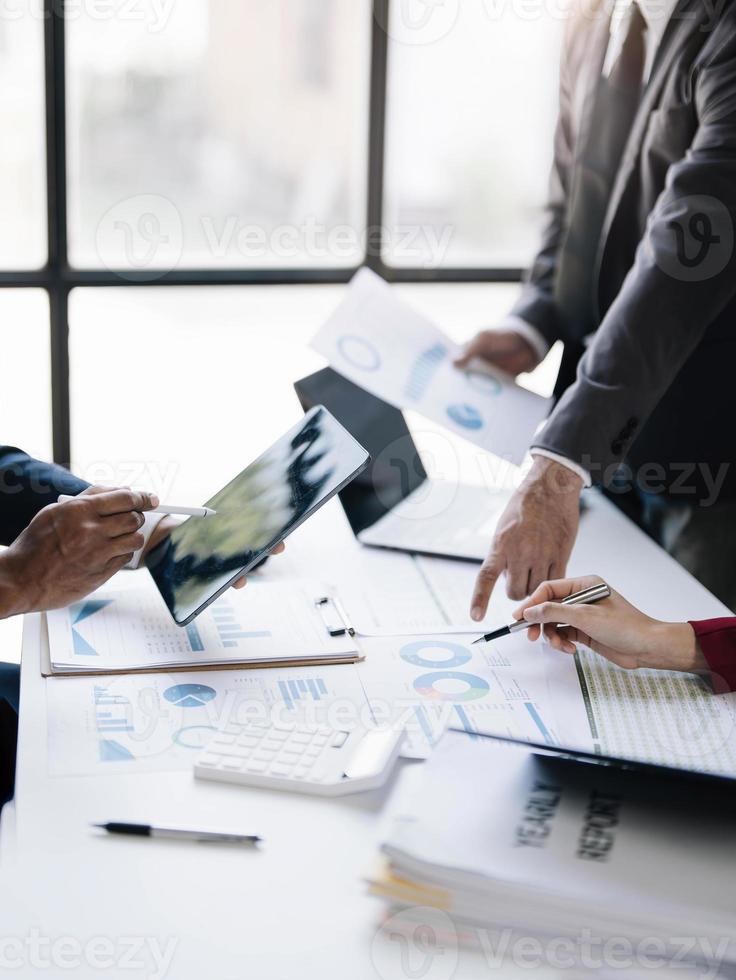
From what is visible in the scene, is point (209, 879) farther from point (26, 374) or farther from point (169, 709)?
point (26, 374)

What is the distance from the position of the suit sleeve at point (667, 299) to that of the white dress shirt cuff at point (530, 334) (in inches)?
16.6

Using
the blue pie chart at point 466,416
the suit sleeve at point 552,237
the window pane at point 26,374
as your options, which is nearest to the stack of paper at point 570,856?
the blue pie chart at point 466,416

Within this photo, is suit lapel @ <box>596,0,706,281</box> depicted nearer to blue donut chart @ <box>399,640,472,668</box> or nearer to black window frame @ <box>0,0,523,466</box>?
blue donut chart @ <box>399,640,472,668</box>

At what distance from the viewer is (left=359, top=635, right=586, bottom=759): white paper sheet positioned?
1198 millimetres

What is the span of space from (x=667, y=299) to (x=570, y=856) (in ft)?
3.35

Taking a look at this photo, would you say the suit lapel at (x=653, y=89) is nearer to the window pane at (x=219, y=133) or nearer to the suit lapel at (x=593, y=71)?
the suit lapel at (x=593, y=71)

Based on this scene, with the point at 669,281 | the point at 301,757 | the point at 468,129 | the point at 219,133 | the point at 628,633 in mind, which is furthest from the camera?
the point at 468,129

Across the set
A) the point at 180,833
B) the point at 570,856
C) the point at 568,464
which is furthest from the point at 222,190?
the point at 570,856

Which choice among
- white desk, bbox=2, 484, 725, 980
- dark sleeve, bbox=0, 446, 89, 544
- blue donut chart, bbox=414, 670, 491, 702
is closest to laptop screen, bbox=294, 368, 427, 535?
dark sleeve, bbox=0, 446, 89, 544

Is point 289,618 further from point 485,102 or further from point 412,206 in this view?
point 485,102

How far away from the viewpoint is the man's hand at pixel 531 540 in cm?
148

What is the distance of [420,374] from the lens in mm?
1956

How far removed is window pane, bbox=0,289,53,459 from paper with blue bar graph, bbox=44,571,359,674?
153 centimetres

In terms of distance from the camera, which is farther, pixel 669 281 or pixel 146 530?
pixel 669 281
